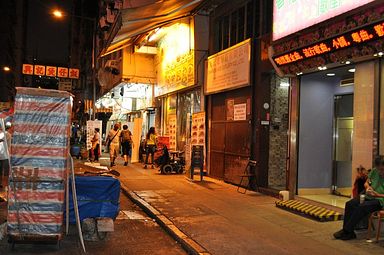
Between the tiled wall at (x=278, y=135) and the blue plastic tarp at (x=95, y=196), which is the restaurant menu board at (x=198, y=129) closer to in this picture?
the tiled wall at (x=278, y=135)

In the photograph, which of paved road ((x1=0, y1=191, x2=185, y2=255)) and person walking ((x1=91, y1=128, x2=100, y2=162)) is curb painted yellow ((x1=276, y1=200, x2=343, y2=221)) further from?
person walking ((x1=91, y1=128, x2=100, y2=162))

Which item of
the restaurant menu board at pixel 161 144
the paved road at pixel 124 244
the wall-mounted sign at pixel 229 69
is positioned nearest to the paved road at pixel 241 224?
the paved road at pixel 124 244

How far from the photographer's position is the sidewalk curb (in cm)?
657

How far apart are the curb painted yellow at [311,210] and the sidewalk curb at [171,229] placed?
2.80m

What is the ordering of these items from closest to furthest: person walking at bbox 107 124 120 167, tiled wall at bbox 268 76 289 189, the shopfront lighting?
1. tiled wall at bbox 268 76 289 189
2. person walking at bbox 107 124 120 167
3. the shopfront lighting

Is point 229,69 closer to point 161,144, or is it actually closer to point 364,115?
point 161,144

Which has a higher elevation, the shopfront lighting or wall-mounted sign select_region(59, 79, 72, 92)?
the shopfront lighting

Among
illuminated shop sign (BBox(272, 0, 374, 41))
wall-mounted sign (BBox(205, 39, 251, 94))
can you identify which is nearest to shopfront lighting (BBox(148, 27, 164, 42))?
wall-mounted sign (BBox(205, 39, 251, 94))

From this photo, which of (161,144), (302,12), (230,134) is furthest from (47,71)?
(302,12)

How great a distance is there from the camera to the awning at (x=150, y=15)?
505 inches

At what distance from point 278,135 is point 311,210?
3658mm

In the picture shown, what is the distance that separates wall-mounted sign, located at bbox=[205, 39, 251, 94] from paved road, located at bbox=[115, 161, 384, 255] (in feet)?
11.0

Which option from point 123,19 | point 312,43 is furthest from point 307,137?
point 123,19

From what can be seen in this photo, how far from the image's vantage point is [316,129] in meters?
10.6
